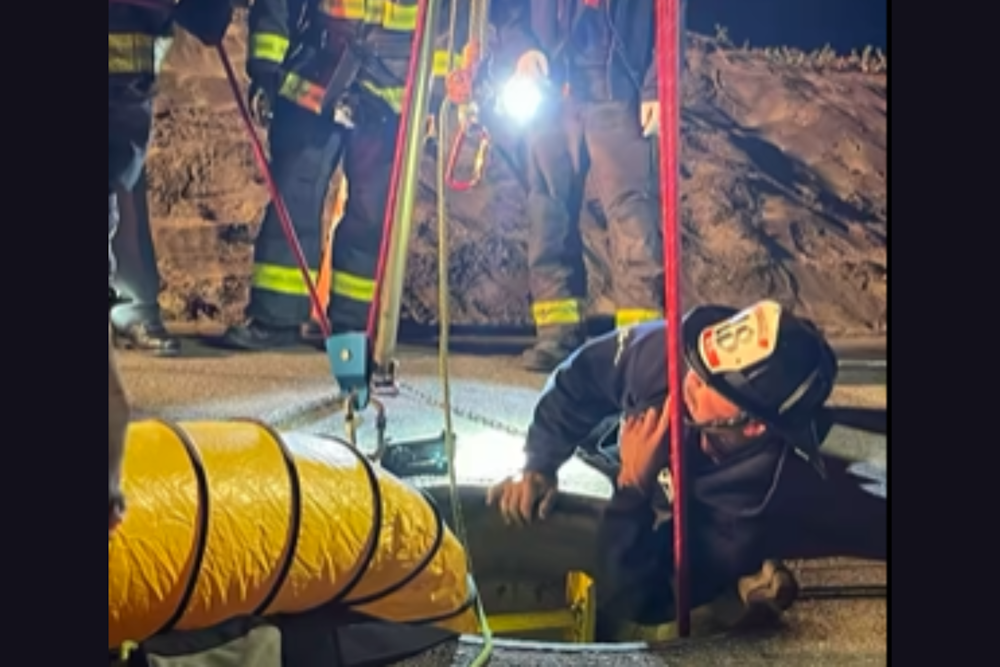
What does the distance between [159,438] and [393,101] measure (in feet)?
2.12

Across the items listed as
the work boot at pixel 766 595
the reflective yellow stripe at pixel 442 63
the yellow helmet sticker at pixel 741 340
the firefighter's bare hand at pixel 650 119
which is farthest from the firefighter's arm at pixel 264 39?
the work boot at pixel 766 595

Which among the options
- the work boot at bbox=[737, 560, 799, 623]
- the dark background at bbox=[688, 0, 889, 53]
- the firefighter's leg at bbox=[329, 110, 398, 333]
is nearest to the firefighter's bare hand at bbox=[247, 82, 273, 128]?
the firefighter's leg at bbox=[329, 110, 398, 333]

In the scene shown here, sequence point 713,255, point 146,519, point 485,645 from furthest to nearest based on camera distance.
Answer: point 713,255
point 485,645
point 146,519

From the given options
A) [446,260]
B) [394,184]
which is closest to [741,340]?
[446,260]

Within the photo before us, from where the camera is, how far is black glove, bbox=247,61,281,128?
6.40ft

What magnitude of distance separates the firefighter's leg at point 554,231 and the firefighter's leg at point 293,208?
33 centimetres

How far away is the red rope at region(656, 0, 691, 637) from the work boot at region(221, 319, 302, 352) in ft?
1.99

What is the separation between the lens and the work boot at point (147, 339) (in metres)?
1.89

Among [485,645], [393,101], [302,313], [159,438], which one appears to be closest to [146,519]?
[159,438]

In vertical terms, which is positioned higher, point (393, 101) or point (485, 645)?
point (393, 101)

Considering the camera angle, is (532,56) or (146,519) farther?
(532,56)

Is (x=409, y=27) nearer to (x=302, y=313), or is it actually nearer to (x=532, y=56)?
(x=532, y=56)

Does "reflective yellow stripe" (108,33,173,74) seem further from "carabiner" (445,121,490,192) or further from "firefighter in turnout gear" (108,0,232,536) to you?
"carabiner" (445,121,490,192)

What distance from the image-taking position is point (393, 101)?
1959 mm
